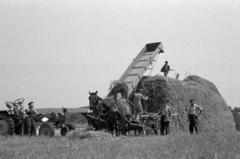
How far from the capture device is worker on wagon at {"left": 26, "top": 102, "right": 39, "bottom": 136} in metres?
14.0

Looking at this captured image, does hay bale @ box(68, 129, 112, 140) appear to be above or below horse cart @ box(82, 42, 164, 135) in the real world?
below

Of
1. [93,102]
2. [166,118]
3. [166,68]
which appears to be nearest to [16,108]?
[93,102]

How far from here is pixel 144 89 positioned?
661 inches

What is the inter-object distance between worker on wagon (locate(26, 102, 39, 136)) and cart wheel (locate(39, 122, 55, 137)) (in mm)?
464

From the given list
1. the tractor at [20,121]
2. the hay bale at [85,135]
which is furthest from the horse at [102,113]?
the hay bale at [85,135]

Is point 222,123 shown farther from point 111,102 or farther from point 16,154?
point 16,154

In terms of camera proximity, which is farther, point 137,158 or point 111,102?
point 111,102

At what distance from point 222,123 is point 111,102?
6553mm

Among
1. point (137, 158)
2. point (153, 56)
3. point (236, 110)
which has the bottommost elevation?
point (137, 158)

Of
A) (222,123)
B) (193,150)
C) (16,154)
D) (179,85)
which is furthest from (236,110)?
(16,154)

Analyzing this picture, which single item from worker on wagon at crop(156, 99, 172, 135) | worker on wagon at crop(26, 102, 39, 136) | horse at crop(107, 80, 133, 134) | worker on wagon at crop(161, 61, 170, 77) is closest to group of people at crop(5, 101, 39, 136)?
worker on wagon at crop(26, 102, 39, 136)

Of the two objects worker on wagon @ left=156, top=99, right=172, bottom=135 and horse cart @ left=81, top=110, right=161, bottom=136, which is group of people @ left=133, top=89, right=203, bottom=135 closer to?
worker on wagon @ left=156, top=99, right=172, bottom=135

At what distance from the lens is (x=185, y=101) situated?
670 inches

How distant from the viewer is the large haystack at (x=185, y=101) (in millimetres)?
16406
